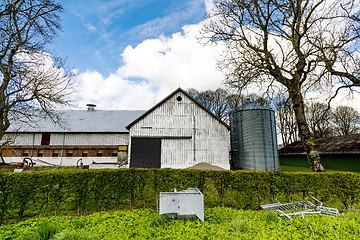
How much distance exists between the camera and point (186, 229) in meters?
4.27

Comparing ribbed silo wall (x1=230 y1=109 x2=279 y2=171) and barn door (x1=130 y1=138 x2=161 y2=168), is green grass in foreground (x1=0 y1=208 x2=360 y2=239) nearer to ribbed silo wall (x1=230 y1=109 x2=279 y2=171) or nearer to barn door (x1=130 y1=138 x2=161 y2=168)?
barn door (x1=130 y1=138 x2=161 y2=168)

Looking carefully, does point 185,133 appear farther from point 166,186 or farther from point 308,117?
point 308,117

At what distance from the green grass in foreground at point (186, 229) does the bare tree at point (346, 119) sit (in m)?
35.0

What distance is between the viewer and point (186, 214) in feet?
15.6

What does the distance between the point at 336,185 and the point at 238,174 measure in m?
3.96

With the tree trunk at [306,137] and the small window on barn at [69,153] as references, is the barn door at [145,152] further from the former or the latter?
the small window on barn at [69,153]

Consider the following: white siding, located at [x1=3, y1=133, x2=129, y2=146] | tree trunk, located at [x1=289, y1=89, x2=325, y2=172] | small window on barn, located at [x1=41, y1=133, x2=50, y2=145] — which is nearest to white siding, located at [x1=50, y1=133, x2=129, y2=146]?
white siding, located at [x1=3, y1=133, x2=129, y2=146]

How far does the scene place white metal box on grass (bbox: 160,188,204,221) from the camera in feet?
15.5

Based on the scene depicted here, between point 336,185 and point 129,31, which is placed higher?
point 129,31

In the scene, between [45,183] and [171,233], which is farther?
[45,183]

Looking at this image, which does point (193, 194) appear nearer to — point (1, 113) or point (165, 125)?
point (1, 113)

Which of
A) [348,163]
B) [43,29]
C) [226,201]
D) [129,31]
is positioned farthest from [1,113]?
[348,163]

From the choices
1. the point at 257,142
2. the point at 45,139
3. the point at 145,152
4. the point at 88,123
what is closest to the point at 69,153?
the point at 45,139

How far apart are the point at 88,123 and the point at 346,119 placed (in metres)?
44.2
